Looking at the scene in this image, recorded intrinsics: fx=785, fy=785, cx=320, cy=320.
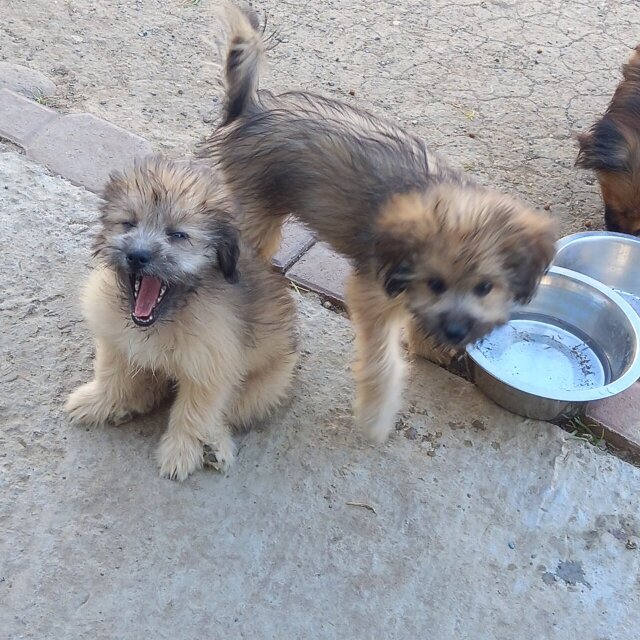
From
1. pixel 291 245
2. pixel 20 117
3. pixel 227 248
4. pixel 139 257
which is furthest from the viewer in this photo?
pixel 20 117

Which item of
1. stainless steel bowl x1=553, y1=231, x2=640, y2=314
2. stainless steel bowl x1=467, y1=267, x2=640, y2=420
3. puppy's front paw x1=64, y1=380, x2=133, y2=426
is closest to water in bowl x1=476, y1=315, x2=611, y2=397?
stainless steel bowl x1=467, y1=267, x2=640, y2=420

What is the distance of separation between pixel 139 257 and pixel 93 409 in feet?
2.76

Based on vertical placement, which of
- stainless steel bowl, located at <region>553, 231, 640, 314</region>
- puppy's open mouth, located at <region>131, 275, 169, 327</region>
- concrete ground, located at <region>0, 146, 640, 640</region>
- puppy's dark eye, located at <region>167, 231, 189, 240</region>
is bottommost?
concrete ground, located at <region>0, 146, 640, 640</region>

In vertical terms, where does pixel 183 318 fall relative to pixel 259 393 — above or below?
above

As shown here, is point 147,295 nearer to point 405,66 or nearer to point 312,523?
point 312,523

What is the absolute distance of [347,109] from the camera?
11.0 ft

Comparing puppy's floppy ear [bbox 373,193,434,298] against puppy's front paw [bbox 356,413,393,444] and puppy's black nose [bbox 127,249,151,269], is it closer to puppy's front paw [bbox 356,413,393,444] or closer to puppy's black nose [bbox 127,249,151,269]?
puppy's front paw [bbox 356,413,393,444]

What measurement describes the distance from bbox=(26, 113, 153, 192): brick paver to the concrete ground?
866mm

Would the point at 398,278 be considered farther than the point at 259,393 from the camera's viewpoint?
No

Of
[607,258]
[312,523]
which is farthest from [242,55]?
[607,258]

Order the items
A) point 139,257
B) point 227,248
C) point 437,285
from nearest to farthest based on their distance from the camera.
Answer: point 139,257 < point 227,248 < point 437,285

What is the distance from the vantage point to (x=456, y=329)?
262cm

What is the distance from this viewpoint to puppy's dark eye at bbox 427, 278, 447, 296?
2.60 metres

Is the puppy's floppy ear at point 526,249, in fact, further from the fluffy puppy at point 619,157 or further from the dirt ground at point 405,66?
the dirt ground at point 405,66
